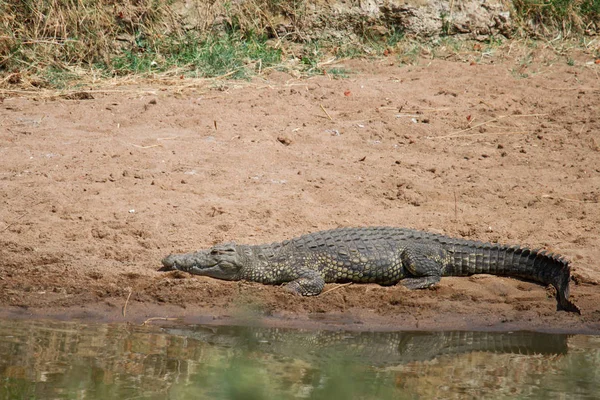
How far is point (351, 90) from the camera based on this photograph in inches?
393

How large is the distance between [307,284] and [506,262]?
1550 mm

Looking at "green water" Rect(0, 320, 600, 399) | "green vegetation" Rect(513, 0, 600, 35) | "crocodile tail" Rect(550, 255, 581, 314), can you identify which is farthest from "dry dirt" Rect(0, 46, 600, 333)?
"green vegetation" Rect(513, 0, 600, 35)

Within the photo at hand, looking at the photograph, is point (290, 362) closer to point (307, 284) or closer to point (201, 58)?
point (307, 284)

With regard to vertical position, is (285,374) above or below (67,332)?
above

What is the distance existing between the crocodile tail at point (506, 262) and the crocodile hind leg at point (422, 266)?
0.57 feet

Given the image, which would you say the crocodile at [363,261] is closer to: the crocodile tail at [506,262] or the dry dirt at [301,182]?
the crocodile tail at [506,262]

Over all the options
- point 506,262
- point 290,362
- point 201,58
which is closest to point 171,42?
point 201,58

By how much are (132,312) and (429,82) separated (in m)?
5.76

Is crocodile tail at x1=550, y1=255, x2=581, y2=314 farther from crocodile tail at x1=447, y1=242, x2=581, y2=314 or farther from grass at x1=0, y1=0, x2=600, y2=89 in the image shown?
grass at x1=0, y1=0, x2=600, y2=89

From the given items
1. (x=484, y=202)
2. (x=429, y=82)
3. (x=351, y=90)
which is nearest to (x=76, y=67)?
(x=351, y=90)

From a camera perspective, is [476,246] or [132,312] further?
[476,246]

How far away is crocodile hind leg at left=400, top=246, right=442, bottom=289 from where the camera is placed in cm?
640

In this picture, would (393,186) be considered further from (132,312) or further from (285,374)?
(285,374)

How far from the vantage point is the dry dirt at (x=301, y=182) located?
A: 19.6 feet
